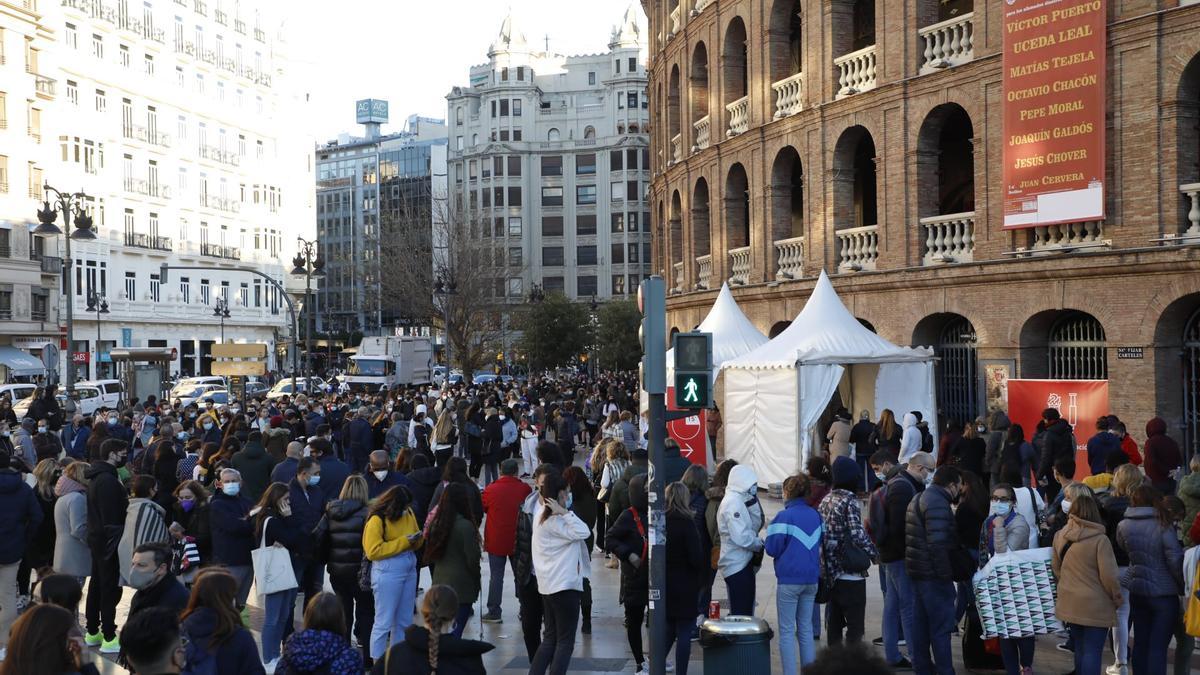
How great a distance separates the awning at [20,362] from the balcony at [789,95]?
35459 millimetres

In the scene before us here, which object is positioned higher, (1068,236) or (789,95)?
(789,95)

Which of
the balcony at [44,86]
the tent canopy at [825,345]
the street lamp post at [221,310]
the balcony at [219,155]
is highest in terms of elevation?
the balcony at [44,86]

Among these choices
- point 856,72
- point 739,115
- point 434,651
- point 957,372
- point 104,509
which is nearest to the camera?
point 434,651

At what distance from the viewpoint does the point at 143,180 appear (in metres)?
59.9

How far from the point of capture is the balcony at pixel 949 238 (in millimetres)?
21938

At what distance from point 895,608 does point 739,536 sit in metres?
1.64

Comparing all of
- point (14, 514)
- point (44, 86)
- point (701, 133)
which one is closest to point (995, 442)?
point (14, 514)

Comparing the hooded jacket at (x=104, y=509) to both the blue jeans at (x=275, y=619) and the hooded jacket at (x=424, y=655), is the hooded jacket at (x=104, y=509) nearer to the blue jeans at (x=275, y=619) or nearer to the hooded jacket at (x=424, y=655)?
the blue jeans at (x=275, y=619)

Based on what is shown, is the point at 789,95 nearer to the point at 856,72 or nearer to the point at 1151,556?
the point at 856,72

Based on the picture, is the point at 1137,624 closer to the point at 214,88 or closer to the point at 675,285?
the point at 675,285

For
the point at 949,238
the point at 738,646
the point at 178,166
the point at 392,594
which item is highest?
the point at 178,166

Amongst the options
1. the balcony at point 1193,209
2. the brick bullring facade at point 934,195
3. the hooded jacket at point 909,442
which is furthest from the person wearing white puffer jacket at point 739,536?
the balcony at point 1193,209

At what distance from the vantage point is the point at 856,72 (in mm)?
24594

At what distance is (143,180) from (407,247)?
626 inches
